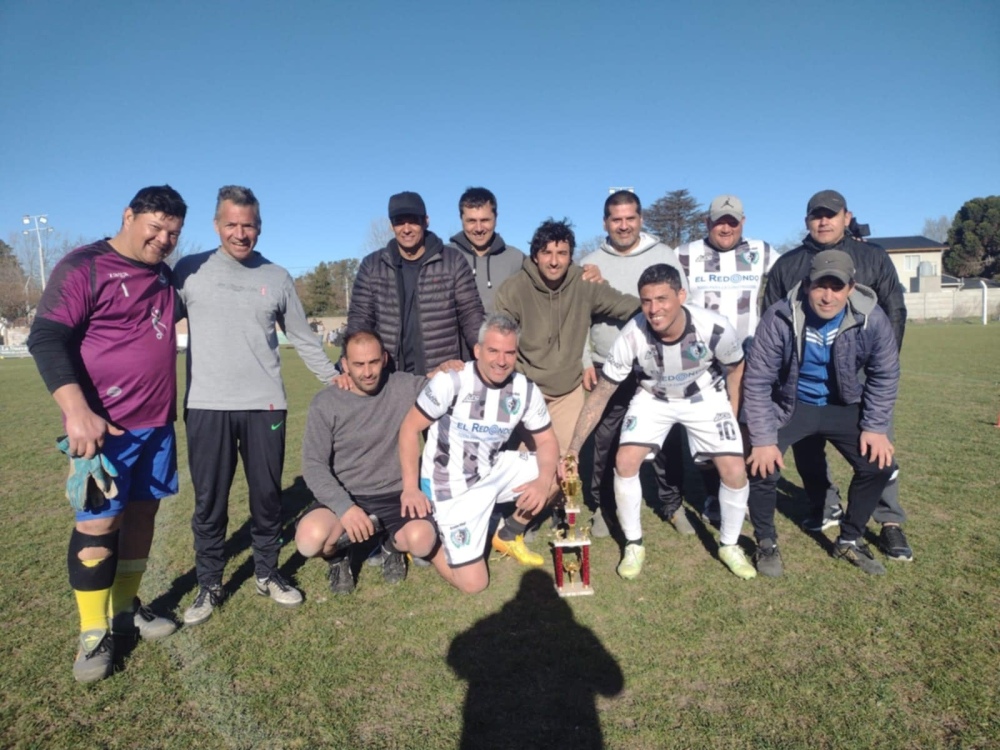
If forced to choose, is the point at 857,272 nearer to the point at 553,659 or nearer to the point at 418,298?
the point at 418,298

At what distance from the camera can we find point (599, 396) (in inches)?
160

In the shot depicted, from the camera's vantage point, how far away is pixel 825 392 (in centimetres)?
389

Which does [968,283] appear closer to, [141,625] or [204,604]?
[204,604]

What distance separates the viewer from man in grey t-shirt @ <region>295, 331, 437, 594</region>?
3.67m

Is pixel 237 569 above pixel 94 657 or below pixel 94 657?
below

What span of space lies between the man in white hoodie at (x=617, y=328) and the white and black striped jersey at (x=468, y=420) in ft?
2.37

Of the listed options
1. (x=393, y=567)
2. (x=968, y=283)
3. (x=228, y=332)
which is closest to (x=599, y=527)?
(x=393, y=567)

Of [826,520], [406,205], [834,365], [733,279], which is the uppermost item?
[406,205]

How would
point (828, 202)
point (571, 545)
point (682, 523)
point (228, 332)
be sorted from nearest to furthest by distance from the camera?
point (228, 332) → point (571, 545) → point (828, 202) → point (682, 523)

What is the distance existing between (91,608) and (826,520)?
474cm

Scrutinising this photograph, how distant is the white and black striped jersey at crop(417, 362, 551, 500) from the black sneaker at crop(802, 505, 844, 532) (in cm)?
226

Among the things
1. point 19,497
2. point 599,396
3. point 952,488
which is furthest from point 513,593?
point 19,497

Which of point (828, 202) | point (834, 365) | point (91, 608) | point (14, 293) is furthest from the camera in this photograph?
point (14, 293)

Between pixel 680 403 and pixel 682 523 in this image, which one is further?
pixel 682 523
